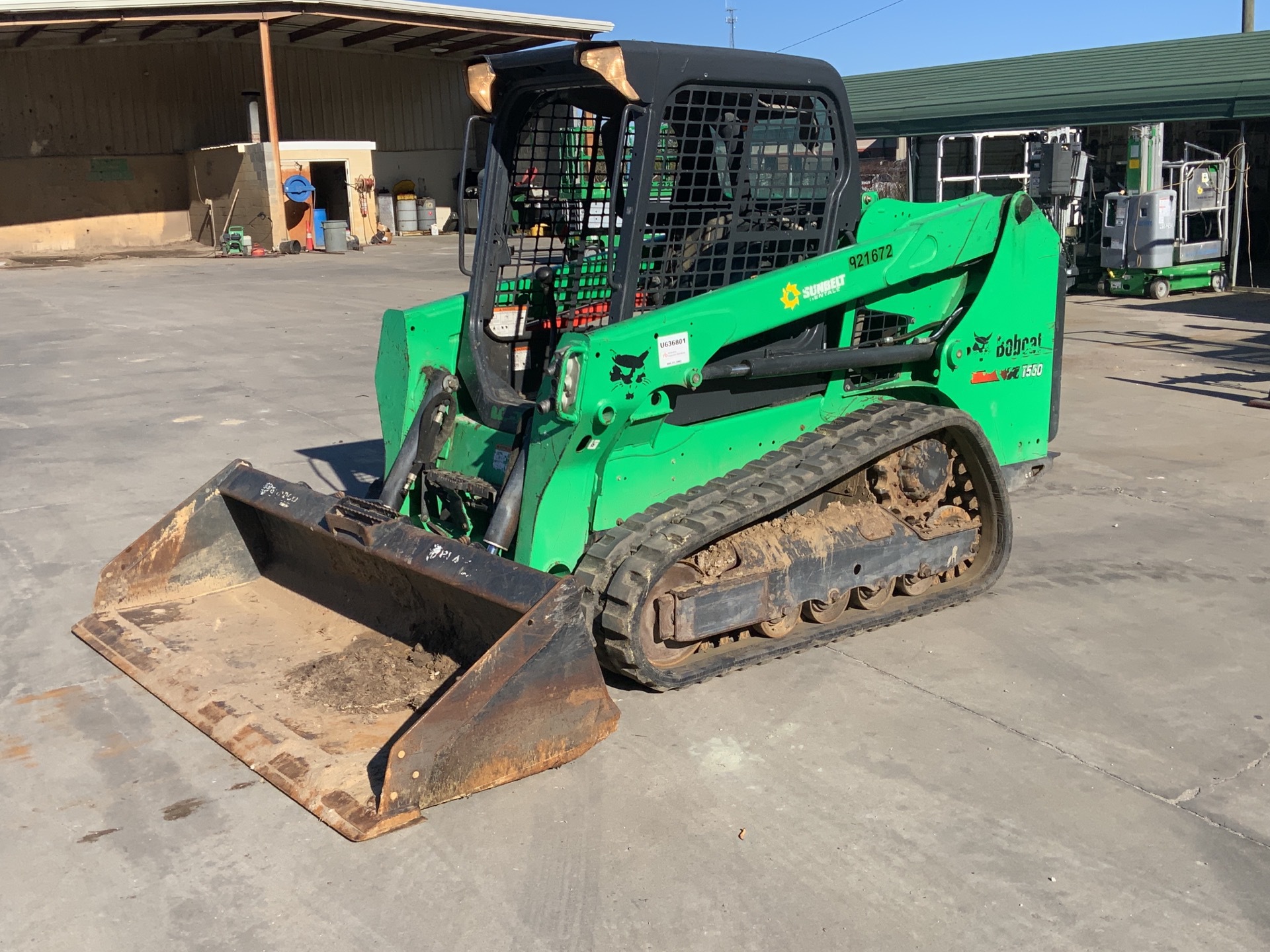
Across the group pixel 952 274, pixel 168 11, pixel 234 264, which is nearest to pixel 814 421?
pixel 952 274

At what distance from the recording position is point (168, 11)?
25.5 meters

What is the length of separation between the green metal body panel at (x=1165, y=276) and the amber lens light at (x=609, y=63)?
14.1 meters

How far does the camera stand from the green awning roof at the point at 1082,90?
17562mm

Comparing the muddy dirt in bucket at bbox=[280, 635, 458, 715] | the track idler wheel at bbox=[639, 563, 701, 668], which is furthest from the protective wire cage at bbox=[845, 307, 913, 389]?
the muddy dirt in bucket at bbox=[280, 635, 458, 715]

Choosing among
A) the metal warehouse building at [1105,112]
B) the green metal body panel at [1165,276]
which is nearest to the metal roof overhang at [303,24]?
the metal warehouse building at [1105,112]

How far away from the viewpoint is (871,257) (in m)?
5.09

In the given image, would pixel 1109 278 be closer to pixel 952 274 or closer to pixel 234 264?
pixel 952 274

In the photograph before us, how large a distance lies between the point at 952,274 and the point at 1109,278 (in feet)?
42.1

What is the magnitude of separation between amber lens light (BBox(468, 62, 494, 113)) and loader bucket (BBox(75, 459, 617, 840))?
Answer: 178 cm

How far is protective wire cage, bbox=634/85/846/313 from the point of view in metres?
4.80

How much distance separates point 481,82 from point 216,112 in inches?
1116

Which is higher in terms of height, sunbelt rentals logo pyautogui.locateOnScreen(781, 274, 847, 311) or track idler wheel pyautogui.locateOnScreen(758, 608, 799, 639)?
sunbelt rentals logo pyautogui.locateOnScreen(781, 274, 847, 311)

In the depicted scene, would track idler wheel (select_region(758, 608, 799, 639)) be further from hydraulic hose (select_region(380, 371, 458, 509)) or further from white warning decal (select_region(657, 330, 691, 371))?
hydraulic hose (select_region(380, 371, 458, 509))

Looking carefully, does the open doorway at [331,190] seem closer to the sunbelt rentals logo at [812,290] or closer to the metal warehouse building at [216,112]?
the metal warehouse building at [216,112]
